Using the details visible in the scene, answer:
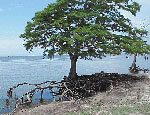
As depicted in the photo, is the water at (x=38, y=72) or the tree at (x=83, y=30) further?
the water at (x=38, y=72)

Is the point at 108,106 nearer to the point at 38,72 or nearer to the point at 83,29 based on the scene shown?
the point at 83,29

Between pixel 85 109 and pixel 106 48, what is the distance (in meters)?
6.88

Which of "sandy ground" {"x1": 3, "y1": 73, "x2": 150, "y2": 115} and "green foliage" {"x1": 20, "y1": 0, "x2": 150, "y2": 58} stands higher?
"green foliage" {"x1": 20, "y1": 0, "x2": 150, "y2": 58}

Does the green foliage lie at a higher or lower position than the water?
higher

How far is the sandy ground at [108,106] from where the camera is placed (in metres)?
13.9

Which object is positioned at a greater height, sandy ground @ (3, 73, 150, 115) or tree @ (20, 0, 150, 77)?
tree @ (20, 0, 150, 77)

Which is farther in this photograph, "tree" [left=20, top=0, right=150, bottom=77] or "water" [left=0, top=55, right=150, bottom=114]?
"water" [left=0, top=55, right=150, bottom=114]

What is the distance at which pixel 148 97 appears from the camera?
17328 millimetres

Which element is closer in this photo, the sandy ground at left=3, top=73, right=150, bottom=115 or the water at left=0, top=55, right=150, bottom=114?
the sandy ground at left=3, top=73, right=150, bottom=115

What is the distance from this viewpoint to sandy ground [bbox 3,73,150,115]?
13922 mm

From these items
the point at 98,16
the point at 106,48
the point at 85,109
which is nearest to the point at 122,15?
the point at 98,16

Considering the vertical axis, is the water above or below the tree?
below

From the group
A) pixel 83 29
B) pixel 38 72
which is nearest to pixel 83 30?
pixel 83 29

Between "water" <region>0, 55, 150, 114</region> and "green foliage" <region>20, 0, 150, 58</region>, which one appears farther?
"water" <region>0, 55, 150, 114</region>
